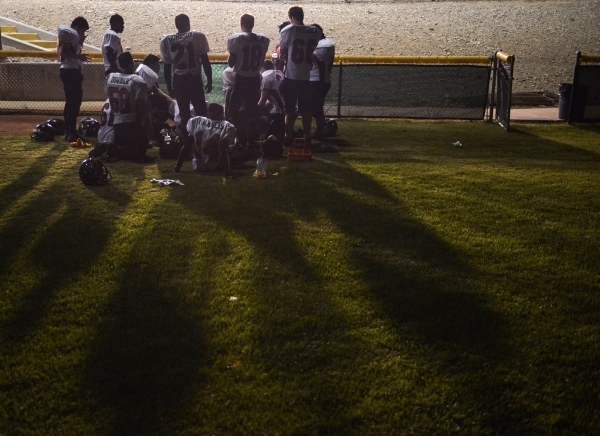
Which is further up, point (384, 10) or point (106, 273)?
point (384, 10)

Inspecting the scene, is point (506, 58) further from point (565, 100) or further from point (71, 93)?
point (71, 93)

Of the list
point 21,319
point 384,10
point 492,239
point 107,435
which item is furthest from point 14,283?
point 384,10

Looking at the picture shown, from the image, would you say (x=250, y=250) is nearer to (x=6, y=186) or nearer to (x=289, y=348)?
(x=289, y=348)

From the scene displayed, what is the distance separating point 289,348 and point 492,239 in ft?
8.99

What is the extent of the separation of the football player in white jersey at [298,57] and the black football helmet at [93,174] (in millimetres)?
3464

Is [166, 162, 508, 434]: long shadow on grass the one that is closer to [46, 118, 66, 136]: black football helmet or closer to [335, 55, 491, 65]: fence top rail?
[46, 118, 66, 136]: black football helmet

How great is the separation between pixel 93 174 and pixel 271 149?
2.71 m

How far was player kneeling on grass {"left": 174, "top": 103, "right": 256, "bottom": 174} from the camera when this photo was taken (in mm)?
8367

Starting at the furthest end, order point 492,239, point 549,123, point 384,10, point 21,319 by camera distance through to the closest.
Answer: point 384,10 → point 549,123 → point 492,239 → point 21,319

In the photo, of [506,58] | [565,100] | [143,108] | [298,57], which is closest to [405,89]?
[506,58]

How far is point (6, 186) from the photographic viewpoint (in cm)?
775

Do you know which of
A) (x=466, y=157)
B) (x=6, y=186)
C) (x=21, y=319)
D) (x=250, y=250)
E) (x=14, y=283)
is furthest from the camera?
(x=466, y=157)

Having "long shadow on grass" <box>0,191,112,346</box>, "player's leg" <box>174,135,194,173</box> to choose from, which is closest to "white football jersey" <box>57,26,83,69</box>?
"player's leg" <box>174,135,194,173</box>

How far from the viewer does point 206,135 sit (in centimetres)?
848
